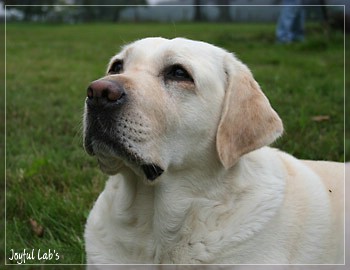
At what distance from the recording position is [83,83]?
312 inches

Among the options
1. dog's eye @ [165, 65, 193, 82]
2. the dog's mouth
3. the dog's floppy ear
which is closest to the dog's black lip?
the dog's mouth

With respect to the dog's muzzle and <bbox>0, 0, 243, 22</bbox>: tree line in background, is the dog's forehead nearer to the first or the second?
the dog's muzzle

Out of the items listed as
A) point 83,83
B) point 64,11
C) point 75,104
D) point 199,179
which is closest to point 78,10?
point 64,11

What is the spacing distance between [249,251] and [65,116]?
12.3 feet

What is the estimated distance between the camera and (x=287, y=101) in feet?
21.3

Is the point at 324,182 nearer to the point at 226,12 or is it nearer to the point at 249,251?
the point at 249,251

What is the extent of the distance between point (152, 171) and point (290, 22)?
21.5 ft

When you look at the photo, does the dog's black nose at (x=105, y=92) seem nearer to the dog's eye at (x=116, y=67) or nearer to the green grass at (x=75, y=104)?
the dog's eye at (x=116, y=67)

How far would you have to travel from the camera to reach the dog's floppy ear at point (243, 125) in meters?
3.01

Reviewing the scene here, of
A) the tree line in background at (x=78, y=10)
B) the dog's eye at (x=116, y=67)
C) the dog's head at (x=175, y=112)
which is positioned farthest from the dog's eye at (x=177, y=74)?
the tree line in background at (x=78, y=10)

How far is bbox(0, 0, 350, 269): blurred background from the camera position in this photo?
4297mm

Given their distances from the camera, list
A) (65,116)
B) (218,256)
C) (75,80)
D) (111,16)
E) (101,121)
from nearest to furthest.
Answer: (101,121), (218,256), (65,116), (111,16), (75,80)

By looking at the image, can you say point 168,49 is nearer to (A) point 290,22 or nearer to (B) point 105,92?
(B) point 105,92

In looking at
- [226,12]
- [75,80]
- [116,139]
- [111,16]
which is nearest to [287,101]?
[226,12]
